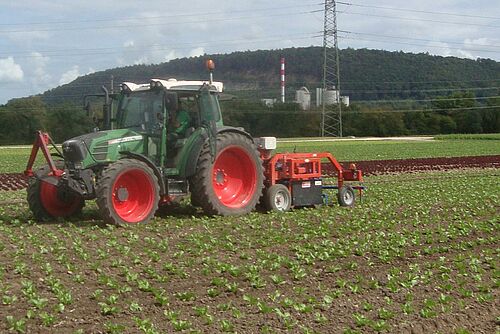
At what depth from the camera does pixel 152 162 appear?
1238cm

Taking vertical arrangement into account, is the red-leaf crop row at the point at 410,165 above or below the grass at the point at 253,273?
below

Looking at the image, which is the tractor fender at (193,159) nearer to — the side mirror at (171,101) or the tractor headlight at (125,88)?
the side mirror at (171,101)

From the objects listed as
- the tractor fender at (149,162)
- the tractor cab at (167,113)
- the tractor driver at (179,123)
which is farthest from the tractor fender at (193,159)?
the tractor fender at (149,162)

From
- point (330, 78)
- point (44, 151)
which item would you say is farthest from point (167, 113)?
point (330, 78)

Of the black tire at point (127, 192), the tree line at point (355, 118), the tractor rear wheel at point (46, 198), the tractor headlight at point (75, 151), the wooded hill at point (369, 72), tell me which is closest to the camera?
the black tire at point (127, 192)

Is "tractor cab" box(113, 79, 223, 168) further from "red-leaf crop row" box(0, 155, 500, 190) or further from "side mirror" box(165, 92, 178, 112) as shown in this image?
"red-leaf crop row" box(0, 155, 500, 190)

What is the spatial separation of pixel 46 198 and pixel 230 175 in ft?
11.9

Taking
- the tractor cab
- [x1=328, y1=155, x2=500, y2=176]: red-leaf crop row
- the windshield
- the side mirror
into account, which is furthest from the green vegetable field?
[x1=328, y1=155, x2=500, y2=176]: red-leaf crop row

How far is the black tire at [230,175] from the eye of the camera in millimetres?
12812

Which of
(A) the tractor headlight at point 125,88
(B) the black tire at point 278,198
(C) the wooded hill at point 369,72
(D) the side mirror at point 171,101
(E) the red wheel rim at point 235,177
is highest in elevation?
(C) the wooded hill at point 369,72

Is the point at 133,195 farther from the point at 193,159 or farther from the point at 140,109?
the point at 140,109

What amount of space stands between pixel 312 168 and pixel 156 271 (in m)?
7.27

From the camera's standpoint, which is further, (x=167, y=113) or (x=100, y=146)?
(x=167, y=113)

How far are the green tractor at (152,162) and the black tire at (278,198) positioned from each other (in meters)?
0.39
